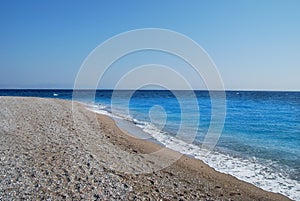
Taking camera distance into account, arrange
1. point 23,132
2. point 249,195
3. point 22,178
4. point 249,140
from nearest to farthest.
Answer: point 22,178, point 249,195, point 23,132, point 249,140

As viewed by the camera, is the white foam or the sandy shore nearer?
the sandy shore

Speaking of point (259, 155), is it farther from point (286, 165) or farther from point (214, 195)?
point (214, 195)

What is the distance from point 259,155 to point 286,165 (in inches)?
70.1

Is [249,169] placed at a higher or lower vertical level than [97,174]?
lower

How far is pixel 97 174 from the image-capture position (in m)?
7.30

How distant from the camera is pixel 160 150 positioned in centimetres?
1222

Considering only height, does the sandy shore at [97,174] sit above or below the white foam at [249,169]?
above

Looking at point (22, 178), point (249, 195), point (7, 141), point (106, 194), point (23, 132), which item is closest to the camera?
point (106, 194)

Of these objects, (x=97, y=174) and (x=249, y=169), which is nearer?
(x=97, y=174)

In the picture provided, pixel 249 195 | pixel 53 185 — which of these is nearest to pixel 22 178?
pixel 53 185

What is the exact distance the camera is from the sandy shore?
6203 millimetres

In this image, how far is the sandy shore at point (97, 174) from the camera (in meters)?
6.20

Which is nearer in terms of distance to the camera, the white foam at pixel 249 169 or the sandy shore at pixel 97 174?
the sandy shore at pixel 97 174

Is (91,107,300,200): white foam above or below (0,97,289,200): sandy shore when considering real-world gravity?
below
